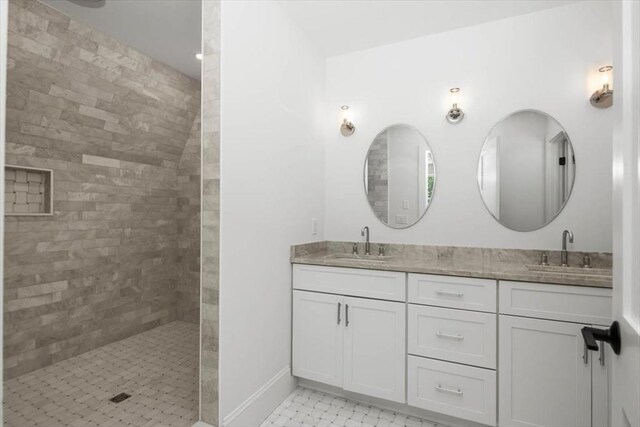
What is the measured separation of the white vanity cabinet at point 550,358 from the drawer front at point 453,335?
7 centimetres

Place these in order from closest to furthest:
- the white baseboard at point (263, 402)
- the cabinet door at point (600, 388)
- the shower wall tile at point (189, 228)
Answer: the cabinet door at point (600, 388) < the white baseboard at point (263, 402) < the shower wall tile at point (189, 228)

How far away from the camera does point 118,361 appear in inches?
110

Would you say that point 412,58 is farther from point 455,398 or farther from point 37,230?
point 37,230

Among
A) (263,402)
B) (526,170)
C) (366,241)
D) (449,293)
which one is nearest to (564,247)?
(526,170)

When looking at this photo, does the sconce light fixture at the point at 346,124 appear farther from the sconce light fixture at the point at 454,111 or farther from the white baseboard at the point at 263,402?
the white baseboard at the point at 263,402

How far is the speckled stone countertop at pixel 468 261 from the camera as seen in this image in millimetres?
1775

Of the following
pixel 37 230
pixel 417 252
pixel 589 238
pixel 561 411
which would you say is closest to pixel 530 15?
pixel 589 238

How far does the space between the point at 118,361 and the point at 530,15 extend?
413 centimetres

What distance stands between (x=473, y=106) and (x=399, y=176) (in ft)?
2.43

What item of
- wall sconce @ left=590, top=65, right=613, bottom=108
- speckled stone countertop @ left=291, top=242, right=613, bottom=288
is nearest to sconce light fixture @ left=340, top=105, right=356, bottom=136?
speckled stone countertop @ left=291, top=242, right=613, bottom=288

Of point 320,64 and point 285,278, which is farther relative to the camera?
point 320,64

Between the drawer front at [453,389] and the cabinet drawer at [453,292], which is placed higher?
the cabinet drawer at [453,292]

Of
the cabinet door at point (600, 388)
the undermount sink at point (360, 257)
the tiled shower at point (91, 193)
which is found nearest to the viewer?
the cabinet door at point (600, 388)

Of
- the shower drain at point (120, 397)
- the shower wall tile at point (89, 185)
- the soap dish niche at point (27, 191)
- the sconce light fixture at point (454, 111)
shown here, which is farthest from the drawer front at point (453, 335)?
the soap dish niche at point (27, 191)
